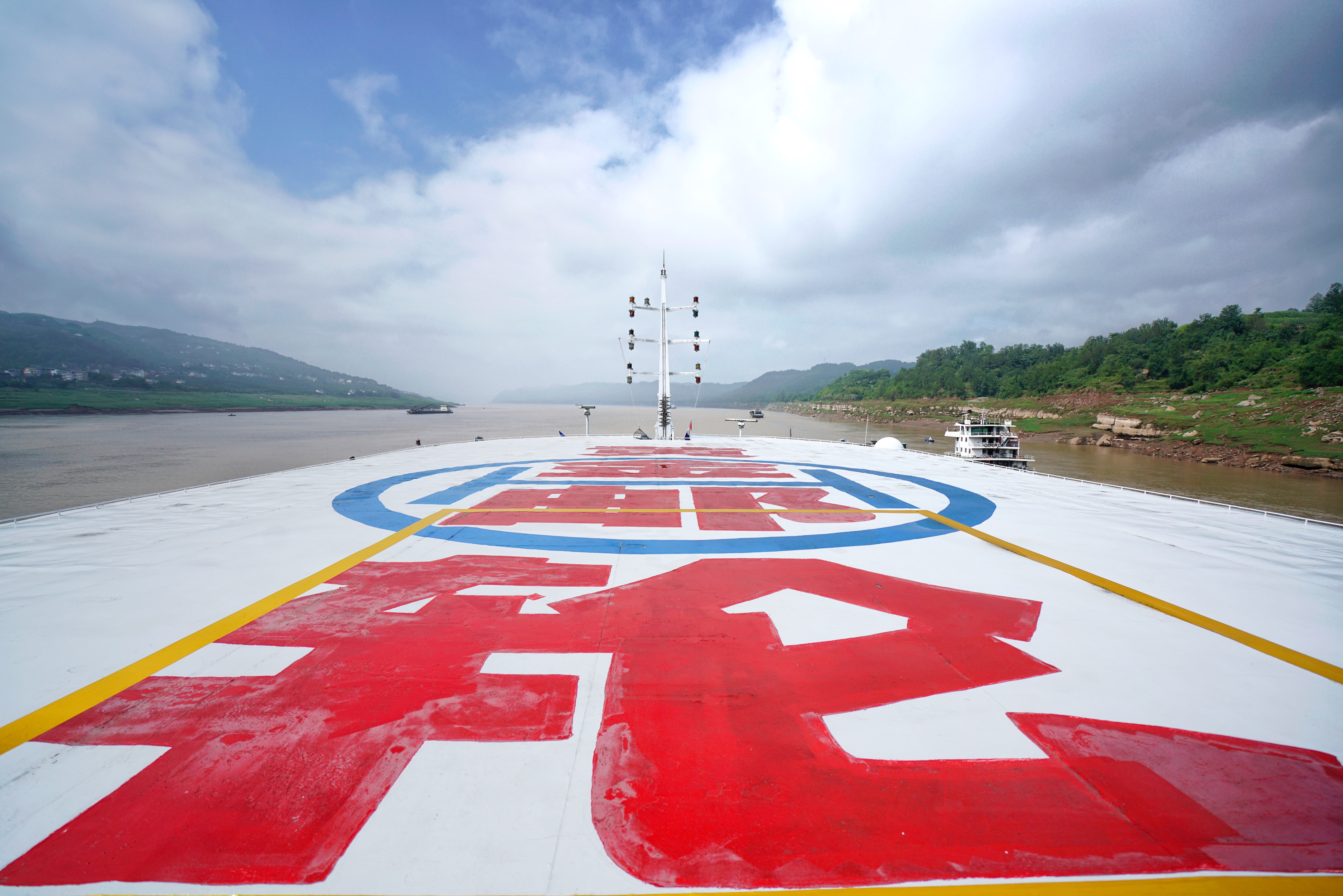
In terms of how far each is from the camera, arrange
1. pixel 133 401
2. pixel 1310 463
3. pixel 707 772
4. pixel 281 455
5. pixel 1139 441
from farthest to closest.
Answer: pixel 133 401 → pixel 1139 441 → pixel 281 455 → pixel 1310 463 → pixel 707 772

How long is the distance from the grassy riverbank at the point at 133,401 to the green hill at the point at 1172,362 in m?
159

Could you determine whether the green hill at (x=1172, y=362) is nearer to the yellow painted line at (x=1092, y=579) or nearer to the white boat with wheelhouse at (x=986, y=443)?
the white boat with wheelhouse at (x=986, y=443)

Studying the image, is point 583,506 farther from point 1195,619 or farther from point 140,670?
point 1195,619

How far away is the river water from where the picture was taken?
24.9 metres

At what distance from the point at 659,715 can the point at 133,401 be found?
139m

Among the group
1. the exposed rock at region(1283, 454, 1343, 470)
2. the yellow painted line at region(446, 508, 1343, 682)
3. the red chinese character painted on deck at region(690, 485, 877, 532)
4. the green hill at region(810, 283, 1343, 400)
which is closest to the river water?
the exposed rock at region(1283, 454, 1343, 470)

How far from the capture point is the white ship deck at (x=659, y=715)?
2625mm

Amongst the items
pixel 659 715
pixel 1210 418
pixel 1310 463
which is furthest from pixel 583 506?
pixel 1210 418

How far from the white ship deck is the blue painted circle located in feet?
0.52

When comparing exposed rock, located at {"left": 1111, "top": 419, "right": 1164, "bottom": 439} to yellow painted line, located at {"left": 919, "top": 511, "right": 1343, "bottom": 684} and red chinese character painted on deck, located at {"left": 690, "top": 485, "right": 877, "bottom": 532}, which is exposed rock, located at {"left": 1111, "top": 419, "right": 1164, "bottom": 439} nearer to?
red chinese character painted on deck, located at {"left": 690, "top": 485, "right": 877, "bottom": 532}

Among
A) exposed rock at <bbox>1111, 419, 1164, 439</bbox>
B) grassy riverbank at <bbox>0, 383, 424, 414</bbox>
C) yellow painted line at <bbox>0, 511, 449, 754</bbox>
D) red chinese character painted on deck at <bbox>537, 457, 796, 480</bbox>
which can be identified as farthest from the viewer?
grassy riverbank at <bbox>0, 383, 424, 414</bbox>

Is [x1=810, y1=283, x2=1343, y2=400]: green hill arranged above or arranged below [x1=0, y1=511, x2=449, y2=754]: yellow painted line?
above

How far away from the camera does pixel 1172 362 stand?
7131 cm

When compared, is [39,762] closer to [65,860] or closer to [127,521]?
[65,860]
